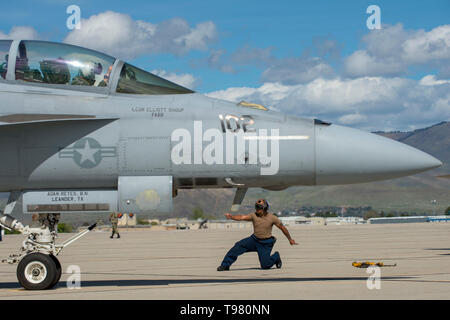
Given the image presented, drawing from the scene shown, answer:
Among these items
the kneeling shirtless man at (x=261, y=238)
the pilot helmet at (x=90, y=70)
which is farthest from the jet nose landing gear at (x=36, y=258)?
the kneeling shirtless man at (x=261, y=238)

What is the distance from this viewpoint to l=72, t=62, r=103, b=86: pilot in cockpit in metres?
11.2

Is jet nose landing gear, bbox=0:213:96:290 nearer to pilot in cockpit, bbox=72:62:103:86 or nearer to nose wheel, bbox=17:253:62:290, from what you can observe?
nose wheel, bbox=17:253:62:290

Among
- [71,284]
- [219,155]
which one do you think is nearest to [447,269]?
[219,155]

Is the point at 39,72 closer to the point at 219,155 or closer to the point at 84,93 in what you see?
the point at 84,93

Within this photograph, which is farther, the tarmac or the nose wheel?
the nose wheel

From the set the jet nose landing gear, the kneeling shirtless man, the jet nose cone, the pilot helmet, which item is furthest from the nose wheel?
the jet nose cone

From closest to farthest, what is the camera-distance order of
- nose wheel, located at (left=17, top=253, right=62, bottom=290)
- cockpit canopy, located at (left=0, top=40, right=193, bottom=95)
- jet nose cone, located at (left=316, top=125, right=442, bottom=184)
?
1. jet nose cone, located at (left=316, top=125, right=442, bottom=184)
2. cockpit canopy, located at (left=0, top=40, right=193, bottom=95)
3. nose wheel, located at (left=17, top=253, right=62, bottom=290)

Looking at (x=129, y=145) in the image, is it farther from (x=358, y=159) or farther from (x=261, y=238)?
(x=261, y=238)

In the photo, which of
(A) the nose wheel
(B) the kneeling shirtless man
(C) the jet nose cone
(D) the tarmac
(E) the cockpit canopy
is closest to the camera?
(D) the tarmac

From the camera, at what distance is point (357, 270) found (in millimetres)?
14578

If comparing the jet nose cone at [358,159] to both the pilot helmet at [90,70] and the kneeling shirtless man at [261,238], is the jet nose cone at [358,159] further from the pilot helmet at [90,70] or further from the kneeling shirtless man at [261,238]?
the pilot helmet at [90,70]

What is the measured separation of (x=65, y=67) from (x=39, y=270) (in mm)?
3147

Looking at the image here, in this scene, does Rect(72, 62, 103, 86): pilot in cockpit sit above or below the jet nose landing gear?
above

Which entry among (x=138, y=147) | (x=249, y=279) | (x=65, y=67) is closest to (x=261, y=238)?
(x=249, y=279)
